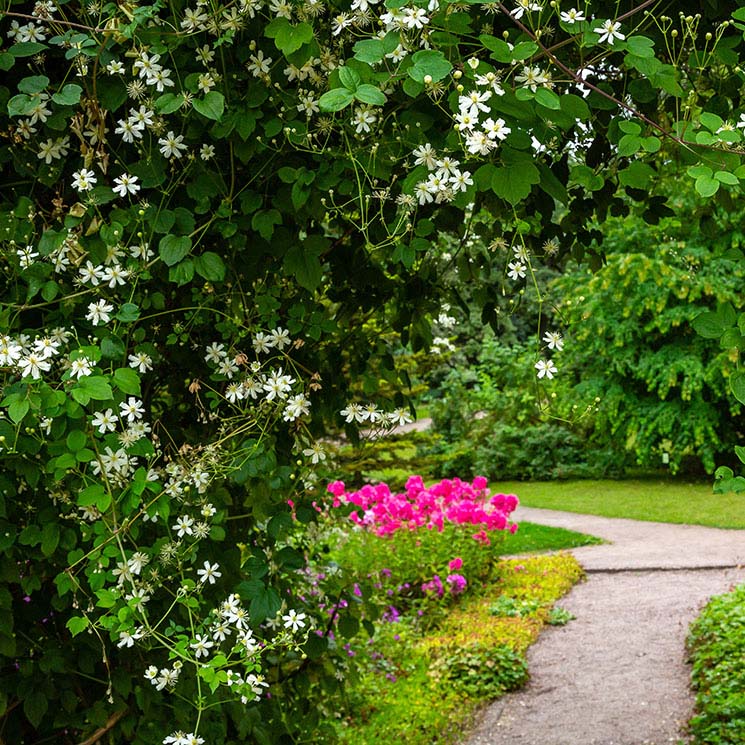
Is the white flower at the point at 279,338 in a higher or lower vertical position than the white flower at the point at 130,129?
lower

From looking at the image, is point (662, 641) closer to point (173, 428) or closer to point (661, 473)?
point (173, 428)

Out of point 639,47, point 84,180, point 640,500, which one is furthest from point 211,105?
point 640,500

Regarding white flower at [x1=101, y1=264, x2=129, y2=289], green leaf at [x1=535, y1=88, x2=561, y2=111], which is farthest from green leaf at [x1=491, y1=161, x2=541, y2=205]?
white flower at [x1=101, y1=264, x2=129, y2=289]

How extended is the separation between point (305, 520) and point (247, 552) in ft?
1.50

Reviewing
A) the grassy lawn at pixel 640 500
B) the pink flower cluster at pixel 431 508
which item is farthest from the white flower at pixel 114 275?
the grassy lawn at pixel 640 500

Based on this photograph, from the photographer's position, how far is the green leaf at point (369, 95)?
4.22 ft

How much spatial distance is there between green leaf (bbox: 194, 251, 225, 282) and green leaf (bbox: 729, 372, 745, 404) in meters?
0.91

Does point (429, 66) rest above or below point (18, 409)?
above

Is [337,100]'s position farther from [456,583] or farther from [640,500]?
[640,500]

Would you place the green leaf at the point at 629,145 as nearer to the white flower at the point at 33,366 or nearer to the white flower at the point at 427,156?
the white flower at the point at 427,156

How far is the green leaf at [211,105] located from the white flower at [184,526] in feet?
2.42

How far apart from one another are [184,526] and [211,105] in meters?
0.77

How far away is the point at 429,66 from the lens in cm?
134

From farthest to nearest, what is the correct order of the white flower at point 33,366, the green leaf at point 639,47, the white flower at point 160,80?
the white flower at point 160,80 → the white flower at point 33,366 → the green leaf at point 639,47
